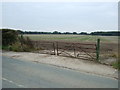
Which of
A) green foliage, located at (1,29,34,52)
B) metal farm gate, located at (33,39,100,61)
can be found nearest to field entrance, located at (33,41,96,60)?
metal farm gate, located at (33,39,100,61)

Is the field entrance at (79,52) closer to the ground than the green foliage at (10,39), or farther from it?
closer to the ground

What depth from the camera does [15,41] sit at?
28.9 m

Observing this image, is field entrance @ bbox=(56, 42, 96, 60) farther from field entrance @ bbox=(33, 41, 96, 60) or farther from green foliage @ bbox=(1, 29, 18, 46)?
green foliage @ bbox=(1, 29, 18, 46)

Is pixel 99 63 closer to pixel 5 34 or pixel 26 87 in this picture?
pixel 26 87

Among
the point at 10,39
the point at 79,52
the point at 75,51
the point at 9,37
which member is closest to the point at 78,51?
the point at 75,51

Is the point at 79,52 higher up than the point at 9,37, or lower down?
lower down

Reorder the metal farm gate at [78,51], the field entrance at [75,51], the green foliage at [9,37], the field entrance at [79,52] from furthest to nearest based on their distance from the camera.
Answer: the green foliage at [9,37], the field entrance at [75,51], the field entrance at [79,52], the metal farm gate at [78,51]

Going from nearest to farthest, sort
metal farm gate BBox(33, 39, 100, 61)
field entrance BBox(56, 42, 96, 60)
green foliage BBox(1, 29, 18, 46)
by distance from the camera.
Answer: metal farm gate BBox(33, 39, 100, 61) → field entrance BBox(56, 42, 96, 60) → green foliage BBox(1, 29, 18, 46)

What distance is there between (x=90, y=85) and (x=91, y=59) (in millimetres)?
7474

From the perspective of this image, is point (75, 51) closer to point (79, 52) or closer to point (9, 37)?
point (79, 52)

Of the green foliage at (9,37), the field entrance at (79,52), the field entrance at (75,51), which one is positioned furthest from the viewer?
the green foliage at (9,37)

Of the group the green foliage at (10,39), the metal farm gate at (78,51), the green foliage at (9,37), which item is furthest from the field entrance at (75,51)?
the green foliage at (9,37)

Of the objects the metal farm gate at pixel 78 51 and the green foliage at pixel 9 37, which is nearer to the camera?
the metal farm gate at pixel 78 51

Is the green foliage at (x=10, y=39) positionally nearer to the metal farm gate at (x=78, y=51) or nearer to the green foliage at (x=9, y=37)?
the green foliage at (x=9, y=37)
